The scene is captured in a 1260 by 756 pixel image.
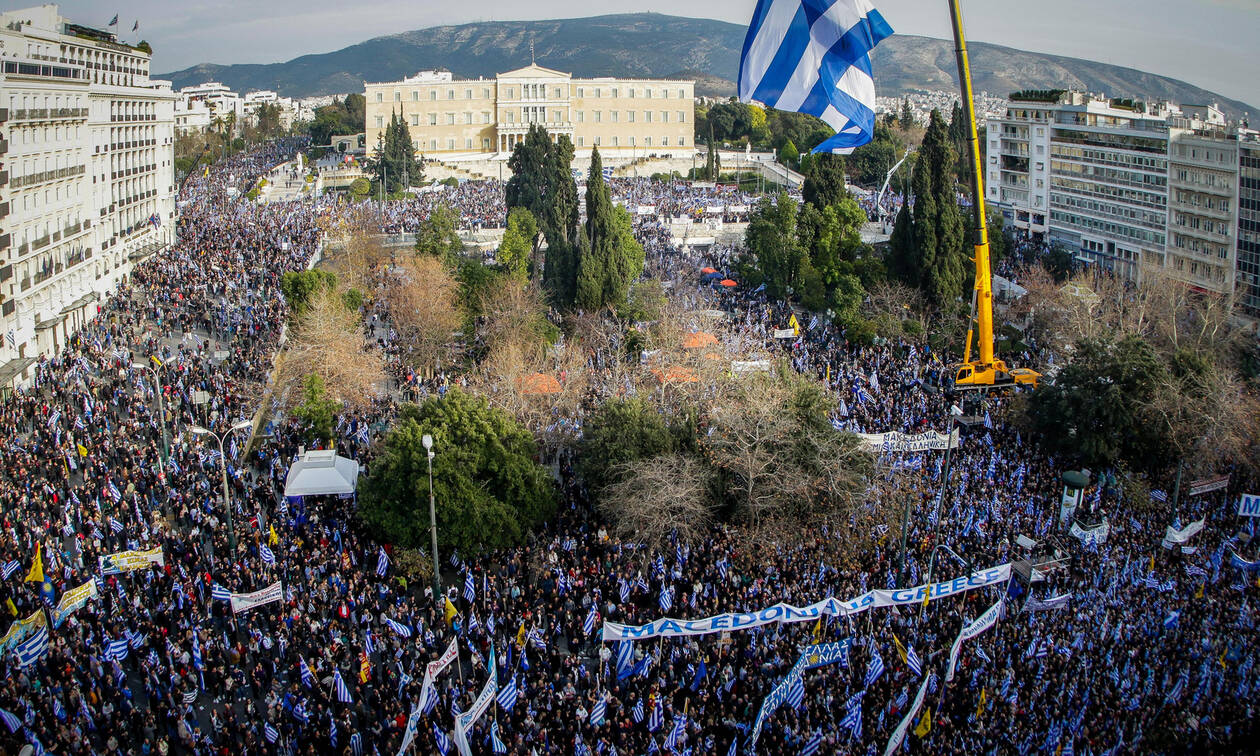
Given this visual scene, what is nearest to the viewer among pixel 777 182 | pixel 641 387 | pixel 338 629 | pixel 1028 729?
pixel 1028 729

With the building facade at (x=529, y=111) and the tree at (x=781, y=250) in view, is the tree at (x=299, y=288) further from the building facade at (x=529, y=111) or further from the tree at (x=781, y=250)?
the building facade at (x=529, y=111)

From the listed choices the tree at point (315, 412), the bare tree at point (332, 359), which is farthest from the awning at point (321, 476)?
the bare tree at point (332, 359)

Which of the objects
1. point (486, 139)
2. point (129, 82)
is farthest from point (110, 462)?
point (486, 139)

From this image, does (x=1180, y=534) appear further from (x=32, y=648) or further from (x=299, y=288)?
(x=299, y=288)

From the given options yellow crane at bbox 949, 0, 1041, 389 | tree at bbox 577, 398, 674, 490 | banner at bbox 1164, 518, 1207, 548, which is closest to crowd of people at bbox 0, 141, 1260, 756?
banner at bbox 1164, 518, 1207, 548

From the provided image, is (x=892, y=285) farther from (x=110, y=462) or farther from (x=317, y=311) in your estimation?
(x=110, y=462)
